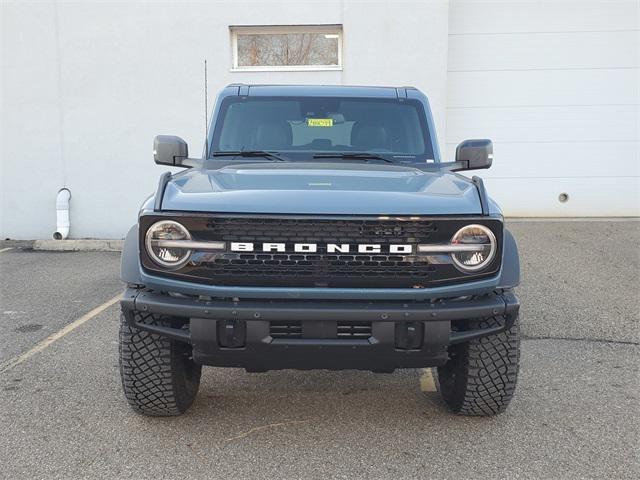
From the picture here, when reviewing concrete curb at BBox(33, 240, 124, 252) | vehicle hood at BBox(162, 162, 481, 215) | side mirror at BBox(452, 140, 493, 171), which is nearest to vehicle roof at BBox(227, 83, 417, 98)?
side mirror at BBox(452, 140, 493, 171)

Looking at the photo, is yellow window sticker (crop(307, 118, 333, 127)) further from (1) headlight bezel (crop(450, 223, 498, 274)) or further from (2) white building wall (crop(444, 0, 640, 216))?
(2) white building wall (crop(444, 0, 640, 216))

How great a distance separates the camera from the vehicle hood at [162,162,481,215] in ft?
10.3

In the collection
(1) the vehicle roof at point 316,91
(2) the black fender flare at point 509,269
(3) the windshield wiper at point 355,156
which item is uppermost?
(1) the vehicle roof at point 316,91

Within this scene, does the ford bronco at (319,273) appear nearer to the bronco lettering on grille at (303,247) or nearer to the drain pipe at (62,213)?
the bronco lettering on grille at (303,247)

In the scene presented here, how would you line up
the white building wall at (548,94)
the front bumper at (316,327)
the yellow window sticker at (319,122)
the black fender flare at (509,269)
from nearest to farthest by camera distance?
the front bumper at (316,327) → the black fender flare at (509,269) → the yellow window sticker at (319,122) → the white building wall at (548,94)

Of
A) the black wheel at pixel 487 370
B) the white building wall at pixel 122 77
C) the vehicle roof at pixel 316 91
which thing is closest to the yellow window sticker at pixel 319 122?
the vehicle roof at pixel 316 91

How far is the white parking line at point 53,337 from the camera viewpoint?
4.81 metres

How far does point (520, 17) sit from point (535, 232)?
3634 millimetres

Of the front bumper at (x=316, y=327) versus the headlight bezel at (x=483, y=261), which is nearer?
the front bumper at (x=316, y=327)

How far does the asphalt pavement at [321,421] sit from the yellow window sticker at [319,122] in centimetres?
169

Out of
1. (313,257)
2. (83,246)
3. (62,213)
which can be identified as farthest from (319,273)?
(62,213)

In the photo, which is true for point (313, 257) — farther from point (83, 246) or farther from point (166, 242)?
point (83, 246)

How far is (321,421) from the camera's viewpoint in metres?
3.79

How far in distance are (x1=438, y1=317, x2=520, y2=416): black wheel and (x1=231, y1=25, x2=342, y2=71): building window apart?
713cm
